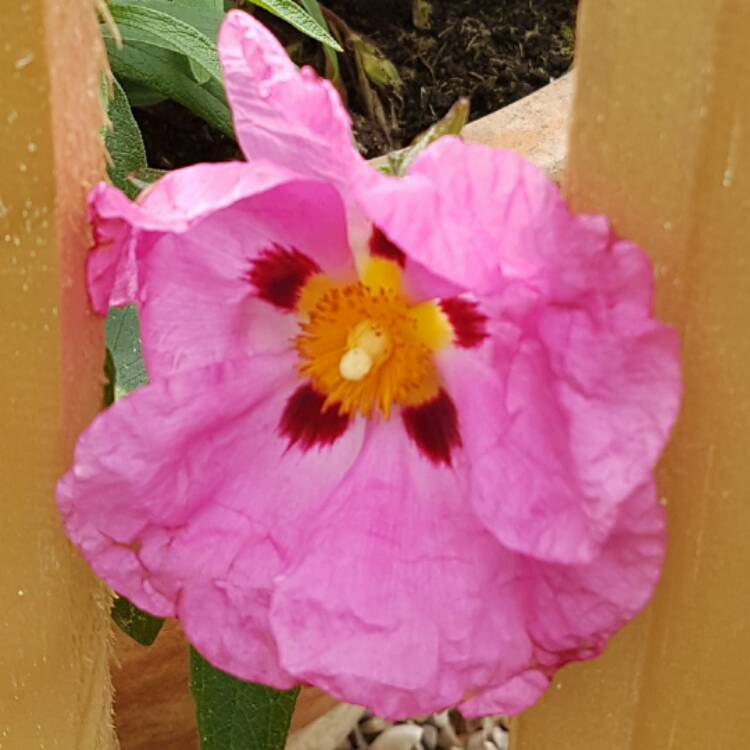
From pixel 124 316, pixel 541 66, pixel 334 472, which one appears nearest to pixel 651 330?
pixel 334 472

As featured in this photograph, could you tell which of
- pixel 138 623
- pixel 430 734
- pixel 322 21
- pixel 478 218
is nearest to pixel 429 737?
pixel 430 734

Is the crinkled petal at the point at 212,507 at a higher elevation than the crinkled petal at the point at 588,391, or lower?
lower

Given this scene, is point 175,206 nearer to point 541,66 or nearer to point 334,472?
point 334,472

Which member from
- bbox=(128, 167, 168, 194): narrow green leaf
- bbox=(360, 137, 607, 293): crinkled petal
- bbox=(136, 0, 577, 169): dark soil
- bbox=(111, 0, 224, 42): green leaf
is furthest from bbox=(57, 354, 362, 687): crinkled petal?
bbox=(136, 0, 577, 169): dark soil

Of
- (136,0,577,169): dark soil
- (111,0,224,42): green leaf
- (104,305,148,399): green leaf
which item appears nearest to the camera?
(104,305,148,399): green leaf

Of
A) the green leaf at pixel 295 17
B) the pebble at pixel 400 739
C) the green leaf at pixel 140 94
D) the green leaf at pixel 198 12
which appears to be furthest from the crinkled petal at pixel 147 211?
the pebble at pixel 400 739

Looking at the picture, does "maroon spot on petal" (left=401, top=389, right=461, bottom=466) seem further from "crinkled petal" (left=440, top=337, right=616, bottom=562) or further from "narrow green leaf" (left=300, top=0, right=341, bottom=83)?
"narrow green leaf" (left=300, top=0, right=341, bottom=83)

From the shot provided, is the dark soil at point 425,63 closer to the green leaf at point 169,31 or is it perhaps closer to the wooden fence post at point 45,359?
the green leaf at point 169,31
